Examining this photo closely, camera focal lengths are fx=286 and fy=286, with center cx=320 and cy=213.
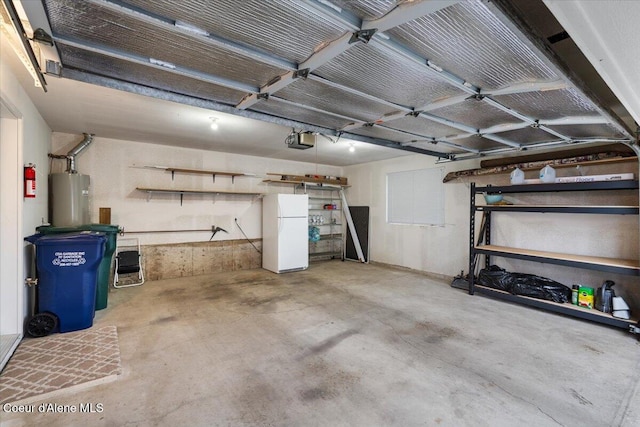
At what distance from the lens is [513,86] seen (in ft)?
7.27

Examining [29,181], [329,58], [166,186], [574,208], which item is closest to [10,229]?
[29,181]

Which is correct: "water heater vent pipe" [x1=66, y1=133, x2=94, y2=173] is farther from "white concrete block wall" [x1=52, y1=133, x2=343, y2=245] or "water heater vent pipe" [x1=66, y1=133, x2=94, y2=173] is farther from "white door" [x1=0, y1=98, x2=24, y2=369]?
"white door" [x1=0, y1=98, x2=24, y2=369]

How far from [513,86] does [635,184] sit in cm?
228

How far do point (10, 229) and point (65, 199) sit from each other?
143 centimetres

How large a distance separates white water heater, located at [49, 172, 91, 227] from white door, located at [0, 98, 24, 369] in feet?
4.41

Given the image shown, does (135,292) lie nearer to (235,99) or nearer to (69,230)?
(69,230)

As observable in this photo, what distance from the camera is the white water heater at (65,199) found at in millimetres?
3936

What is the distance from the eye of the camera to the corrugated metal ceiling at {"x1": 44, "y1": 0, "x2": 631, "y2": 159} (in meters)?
1.47

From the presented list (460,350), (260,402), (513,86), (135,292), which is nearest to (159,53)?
(260,402)

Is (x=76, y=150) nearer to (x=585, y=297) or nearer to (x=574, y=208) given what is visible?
(x=574, y=208)

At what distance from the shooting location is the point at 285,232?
5.87 meters

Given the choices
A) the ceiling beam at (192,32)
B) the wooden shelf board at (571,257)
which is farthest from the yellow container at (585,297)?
the ceiling beam at (192,32)

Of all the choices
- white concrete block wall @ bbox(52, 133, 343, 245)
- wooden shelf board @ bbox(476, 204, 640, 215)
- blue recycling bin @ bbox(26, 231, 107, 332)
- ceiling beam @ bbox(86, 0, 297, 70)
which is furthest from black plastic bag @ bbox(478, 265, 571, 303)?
blue recycling bin @ bbox(26, 231, 107, 332)

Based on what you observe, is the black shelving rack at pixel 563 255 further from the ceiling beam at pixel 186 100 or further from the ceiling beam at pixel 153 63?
the ceiling beam at pixel 153 63
